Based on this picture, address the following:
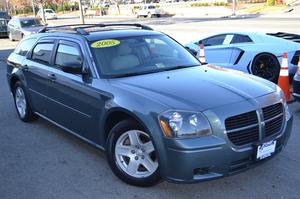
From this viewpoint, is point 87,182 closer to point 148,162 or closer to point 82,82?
point 148,162

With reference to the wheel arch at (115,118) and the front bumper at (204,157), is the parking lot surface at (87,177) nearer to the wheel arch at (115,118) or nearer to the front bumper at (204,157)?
A: the front bumper at (204,157)

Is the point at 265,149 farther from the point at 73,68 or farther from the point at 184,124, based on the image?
the point at 73,68

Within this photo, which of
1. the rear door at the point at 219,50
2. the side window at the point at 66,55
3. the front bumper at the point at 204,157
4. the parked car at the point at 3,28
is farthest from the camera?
the parked car at the point at 3,28

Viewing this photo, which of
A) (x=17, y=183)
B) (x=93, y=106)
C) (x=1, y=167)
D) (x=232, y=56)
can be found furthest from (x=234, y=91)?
(x=232, y=56)

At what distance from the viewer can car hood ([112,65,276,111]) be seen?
11.9ft

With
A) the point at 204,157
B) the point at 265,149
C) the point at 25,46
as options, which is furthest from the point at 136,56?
the point at 25,46

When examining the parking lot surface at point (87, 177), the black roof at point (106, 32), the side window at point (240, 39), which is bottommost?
the parking lot surface at point (87, 177)

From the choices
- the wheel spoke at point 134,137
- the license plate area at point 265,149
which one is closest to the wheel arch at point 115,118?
the wheel spoke at point 134,137

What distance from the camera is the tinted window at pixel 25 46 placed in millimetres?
6234

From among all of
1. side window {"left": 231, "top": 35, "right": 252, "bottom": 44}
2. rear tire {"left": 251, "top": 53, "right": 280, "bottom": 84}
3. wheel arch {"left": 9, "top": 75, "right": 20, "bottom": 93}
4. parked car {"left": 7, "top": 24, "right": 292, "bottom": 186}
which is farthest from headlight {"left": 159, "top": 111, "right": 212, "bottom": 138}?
side window {"left": 231, "top": 35, "right": 252, "bottom": 44}

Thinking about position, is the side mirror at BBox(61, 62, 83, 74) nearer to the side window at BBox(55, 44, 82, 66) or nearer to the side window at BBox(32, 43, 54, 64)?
the side window at BBox(55, 44, 82, 66)

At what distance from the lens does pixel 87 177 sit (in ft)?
14.0

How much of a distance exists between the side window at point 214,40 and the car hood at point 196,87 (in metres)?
5.16

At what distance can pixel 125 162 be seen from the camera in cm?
410
